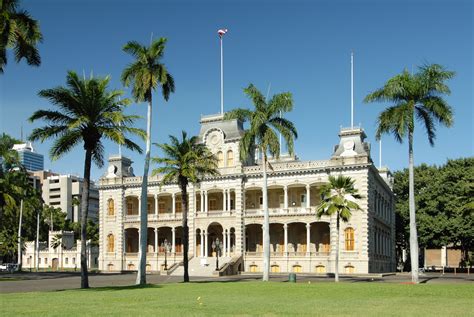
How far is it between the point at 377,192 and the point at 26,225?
6136cm

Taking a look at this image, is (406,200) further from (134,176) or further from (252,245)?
(134,176)

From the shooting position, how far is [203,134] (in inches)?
2810

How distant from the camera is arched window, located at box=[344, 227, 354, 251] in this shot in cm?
6150

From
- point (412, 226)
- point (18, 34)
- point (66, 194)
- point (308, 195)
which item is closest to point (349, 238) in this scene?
point (308, 195)

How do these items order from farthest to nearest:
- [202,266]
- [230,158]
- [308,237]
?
[230,158]
[308,237]
[202,266]

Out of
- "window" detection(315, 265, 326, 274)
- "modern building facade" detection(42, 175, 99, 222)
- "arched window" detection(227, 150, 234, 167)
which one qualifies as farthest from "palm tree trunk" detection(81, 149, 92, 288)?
"modern building facade" detection(42, 175, 99, 222)

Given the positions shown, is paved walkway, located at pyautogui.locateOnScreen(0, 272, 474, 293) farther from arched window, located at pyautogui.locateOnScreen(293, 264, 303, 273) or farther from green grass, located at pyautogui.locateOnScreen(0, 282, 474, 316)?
arched window, located at pyautogui.locateOnScreen(293, 264, 303, 273)

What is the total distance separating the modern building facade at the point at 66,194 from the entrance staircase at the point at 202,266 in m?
104

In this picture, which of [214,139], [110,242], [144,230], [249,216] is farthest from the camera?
[110,242]

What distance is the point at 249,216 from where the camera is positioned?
67.1 meters

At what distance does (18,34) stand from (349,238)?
41287 mm

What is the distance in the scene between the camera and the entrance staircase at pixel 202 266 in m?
61.1

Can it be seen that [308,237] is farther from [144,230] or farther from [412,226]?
[144,230]

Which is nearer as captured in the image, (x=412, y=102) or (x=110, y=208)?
(x=412, y=102)
